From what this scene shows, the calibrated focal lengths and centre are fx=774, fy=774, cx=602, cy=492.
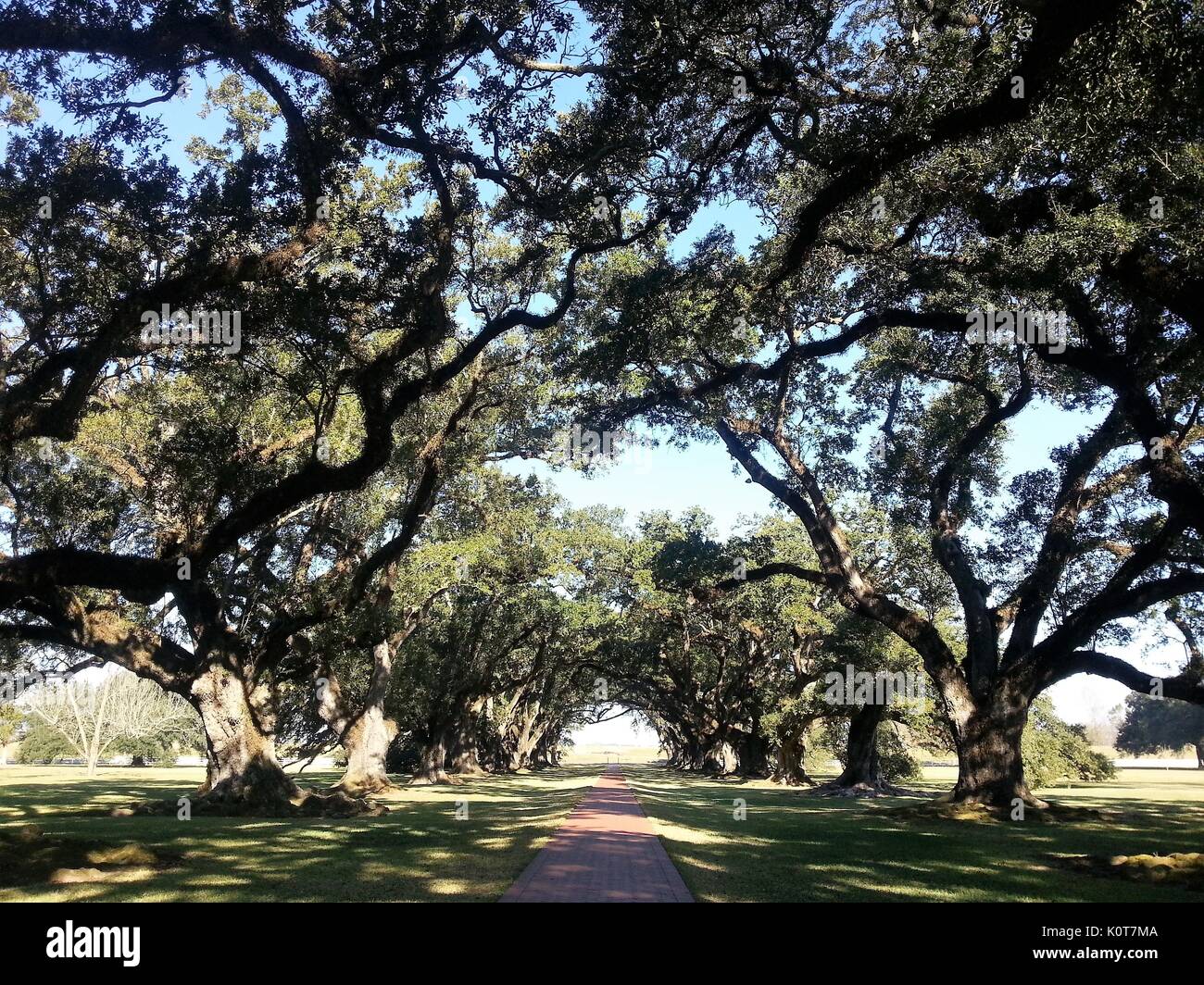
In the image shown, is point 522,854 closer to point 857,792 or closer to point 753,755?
point 857,792

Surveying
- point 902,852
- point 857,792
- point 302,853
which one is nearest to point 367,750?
point 302,853

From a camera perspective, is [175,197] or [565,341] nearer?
[175,197]

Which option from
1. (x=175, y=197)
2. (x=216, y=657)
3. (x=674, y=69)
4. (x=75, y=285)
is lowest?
(x=216, y=657)

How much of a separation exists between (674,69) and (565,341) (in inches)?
300

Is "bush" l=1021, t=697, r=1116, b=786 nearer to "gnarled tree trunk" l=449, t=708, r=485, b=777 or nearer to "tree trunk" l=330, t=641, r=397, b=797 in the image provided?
"tree trunk" l=330, t=641, r=397, b=797

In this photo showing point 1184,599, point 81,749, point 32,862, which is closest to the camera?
point 32,862

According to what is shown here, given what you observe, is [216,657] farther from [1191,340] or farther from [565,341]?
[1191,340]

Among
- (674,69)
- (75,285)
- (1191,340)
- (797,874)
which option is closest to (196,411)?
(75,285)

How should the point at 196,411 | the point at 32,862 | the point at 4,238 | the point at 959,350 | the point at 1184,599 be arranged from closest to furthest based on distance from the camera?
the point at 32,862 < the point at 4,238 < the point at 196,411 < the point at 959,350 < the point at 1184,599

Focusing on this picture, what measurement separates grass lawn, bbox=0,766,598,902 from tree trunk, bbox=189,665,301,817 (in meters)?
0.93

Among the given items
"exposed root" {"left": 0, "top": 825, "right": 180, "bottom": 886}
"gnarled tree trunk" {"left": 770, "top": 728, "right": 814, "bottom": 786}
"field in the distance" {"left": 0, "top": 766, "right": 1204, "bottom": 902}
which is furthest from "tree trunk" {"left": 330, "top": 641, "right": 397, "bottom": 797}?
"gnarled tree trunk" {"left": 770, "top": 728, "right": 814, "bottom": 786}

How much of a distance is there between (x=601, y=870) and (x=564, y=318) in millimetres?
12294

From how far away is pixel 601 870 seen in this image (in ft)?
31.4

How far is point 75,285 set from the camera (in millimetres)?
12156
